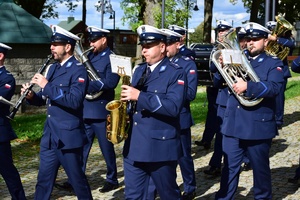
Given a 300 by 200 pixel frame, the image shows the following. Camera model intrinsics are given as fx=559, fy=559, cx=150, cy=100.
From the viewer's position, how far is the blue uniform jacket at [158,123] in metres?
4.79

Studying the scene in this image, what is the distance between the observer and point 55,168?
222 inches

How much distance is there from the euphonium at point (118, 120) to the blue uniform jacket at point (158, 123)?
9 centimetres

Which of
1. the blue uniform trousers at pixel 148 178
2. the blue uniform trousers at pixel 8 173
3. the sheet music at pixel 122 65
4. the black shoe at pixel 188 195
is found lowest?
the black shoe at pixel 188 195

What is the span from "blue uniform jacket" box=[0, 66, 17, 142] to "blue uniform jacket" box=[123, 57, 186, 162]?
64.2 inches

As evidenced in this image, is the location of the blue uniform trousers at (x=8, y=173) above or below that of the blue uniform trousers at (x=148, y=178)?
below

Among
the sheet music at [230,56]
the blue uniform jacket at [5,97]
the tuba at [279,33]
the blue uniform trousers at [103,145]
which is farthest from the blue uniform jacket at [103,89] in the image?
the tuba at [279,33]

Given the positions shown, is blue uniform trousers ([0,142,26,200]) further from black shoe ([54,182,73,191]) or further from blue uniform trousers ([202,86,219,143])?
blue uniform trousers ([202,86,219,143])

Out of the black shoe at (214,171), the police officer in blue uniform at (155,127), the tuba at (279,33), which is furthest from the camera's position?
the tuba at (279,33)

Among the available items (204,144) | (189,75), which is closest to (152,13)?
(204,144)

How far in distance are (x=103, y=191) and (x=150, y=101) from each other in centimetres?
283

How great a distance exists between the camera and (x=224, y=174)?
6055 mm

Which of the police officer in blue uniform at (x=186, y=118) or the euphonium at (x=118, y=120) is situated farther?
the police officer in blue uniform at (x=186, y=118)

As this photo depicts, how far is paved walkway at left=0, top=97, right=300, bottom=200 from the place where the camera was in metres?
6.99

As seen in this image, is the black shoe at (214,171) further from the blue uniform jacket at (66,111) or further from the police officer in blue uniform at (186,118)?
the blue uniform jacket at (66,111)
